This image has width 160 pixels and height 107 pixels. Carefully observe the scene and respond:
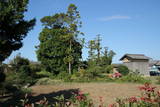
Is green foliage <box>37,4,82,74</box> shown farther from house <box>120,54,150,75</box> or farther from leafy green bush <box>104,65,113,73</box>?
house <box>120,54,150,75</box>

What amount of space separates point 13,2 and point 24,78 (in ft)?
36.9

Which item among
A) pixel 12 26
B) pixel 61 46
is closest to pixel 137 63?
pixel 61 46

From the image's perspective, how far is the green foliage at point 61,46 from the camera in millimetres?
24320

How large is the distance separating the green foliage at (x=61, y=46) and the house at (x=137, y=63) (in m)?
8.74

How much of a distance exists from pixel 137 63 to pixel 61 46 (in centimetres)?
1285

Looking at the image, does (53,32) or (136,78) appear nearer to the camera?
(136,78)

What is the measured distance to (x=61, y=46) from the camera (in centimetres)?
2456

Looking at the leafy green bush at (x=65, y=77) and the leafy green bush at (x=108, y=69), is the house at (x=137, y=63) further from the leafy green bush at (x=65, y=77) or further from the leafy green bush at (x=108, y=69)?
the leafy green bush at (x=65, y=77)

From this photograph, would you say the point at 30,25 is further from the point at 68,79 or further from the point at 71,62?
the point at 71,62

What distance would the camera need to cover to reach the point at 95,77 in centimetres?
2005

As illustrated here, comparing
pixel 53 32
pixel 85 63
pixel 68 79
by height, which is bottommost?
pixel 68 79

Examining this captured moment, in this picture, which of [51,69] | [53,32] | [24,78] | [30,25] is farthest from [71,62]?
[30,25]

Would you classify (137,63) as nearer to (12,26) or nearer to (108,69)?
(108,69)

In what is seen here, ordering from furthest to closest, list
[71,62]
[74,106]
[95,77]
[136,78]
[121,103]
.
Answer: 1. [71,62]
2. [95,77]
3. [136,78]
4. [74,106]
5. [121,103]
